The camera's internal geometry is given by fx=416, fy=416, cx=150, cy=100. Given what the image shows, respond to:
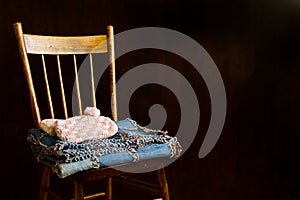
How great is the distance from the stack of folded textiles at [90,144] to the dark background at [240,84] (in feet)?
1.55

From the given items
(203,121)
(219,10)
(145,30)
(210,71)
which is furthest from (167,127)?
(219,10)

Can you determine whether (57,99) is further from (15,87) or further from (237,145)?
(237,145)

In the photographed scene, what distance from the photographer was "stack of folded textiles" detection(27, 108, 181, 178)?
1062mm

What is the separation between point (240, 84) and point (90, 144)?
Result: 91 centimetres

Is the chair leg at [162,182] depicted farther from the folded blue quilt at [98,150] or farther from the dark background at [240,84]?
the dark background at [240,84]

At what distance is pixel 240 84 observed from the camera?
1.83 meters

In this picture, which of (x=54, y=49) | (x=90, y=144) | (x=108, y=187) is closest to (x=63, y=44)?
(x=54, y=49)

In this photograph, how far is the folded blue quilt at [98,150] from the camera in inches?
41.4

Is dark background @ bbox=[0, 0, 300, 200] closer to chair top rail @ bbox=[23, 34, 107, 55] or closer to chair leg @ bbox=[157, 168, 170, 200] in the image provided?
chair top rail @ bbox=[23, 34, 107, 55]

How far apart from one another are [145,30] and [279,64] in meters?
0.61

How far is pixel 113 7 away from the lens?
64.7 inches

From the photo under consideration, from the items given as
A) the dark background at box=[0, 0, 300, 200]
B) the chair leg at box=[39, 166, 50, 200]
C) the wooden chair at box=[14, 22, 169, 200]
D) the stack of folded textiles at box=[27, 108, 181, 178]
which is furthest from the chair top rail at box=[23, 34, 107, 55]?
the chair leg at box=[39, 166, 50, 200]

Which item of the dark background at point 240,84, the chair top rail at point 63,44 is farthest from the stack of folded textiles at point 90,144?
the dark background at point 240,84

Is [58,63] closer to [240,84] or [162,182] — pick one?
[162,182]
